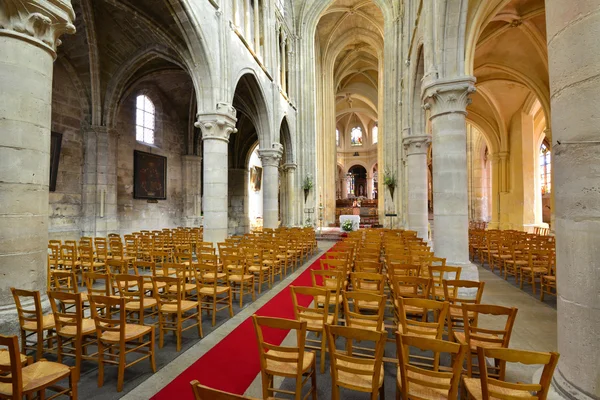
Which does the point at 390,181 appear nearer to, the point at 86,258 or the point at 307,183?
the point at 307,183

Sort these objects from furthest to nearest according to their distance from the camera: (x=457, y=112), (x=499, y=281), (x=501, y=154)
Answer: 1. (x=501, y=154)
2. (x=499, y=281)
3. (x=457, y=112)

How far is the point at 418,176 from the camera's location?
13.0 meters

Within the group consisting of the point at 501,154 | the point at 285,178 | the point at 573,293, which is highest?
the point at 501,154

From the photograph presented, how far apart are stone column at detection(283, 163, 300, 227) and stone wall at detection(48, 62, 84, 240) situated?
11.1m

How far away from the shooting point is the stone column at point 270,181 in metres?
16.8

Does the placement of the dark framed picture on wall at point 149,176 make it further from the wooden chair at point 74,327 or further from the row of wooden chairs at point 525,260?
the row of wooden chairs at point 525,260

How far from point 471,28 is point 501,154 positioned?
52.5 ft

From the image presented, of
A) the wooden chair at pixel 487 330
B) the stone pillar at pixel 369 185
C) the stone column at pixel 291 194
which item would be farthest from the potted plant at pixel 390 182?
the stone pillar at pixel 369 185

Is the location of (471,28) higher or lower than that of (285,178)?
higher

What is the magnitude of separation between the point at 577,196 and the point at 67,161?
16.4 meters

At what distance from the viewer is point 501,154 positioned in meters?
20.9

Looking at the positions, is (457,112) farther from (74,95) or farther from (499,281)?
(74,95)

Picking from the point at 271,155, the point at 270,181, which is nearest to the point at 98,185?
the point at 270,181

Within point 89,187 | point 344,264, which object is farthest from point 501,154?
point 89,187
